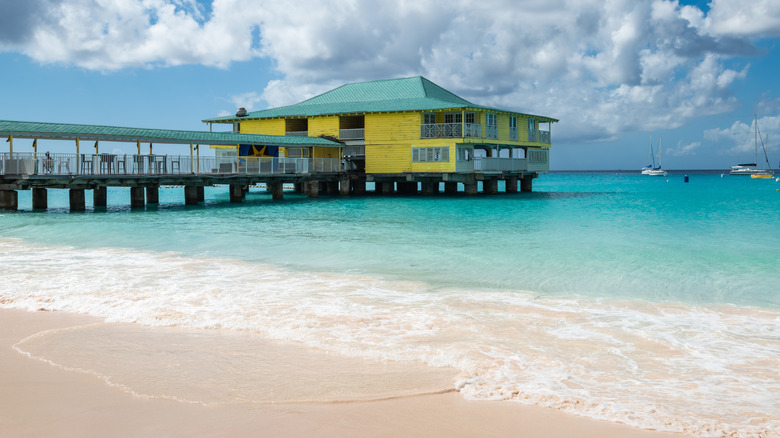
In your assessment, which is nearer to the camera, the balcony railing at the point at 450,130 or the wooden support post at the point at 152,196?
the wooden support post at the point at 152,196

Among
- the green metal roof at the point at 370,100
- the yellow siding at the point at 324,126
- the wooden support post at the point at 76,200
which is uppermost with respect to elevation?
the green metal roof at the point at 370,100

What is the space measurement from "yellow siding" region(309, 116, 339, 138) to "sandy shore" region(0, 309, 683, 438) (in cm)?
3725

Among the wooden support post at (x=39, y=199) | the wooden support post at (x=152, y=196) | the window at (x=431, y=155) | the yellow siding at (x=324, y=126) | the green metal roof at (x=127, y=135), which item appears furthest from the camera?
the yellow siding at (x=324, y=126)

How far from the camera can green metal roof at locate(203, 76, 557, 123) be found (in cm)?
4119

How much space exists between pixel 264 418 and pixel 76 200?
27668 millimetres

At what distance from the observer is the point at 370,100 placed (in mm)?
45000

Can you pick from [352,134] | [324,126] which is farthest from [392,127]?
[324,126]

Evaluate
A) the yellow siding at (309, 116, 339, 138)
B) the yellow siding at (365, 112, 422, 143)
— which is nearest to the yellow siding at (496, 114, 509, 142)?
the yellow siding at (365, 112, 422, 143)

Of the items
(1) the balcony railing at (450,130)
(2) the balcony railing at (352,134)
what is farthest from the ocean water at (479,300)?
(2) the balcony railing at (352,134)

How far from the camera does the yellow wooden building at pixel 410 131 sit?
126ft

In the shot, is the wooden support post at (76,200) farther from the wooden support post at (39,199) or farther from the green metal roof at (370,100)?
the green metal roof at (370,100)

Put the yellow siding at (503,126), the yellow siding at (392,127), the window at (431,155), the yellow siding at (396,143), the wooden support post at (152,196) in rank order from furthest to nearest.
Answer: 1. the yellow siding at (503,126)
2. the yellow siding at (392,127)
3. the yellow siding at (396,143)
4. the window at (431,155)
5. the wooden support post at (152,196)

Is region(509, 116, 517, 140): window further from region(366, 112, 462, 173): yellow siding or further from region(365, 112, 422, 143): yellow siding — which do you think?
region(365, 112, 422, 143): yellow siding

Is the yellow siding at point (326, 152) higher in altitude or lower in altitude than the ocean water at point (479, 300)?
higher
